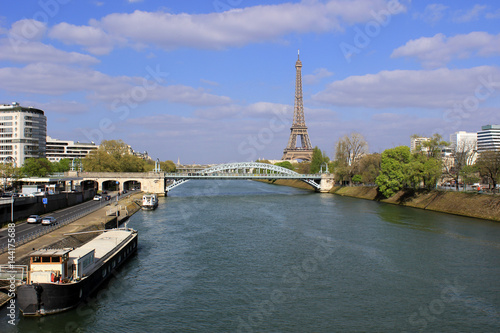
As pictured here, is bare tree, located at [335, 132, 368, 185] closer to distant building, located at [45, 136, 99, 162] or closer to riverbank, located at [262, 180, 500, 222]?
riverbank, located at [262, 180, 500, 222]

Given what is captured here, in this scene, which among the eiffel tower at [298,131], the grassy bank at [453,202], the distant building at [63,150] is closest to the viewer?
the grassy bank at [453,202]

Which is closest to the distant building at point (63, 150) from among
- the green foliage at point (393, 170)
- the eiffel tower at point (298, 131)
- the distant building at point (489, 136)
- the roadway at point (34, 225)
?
the eiffel tower at point (298, 131)

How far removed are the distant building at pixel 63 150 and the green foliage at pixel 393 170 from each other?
84686 millimetres

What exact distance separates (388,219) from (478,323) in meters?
24.0

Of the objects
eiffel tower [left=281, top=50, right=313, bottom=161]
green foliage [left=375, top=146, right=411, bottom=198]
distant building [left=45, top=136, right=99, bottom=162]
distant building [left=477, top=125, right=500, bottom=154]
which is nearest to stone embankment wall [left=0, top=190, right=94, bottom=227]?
green foliage [left=375, top=146, right=411, bottom=198]

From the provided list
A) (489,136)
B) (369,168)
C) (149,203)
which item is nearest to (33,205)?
(149,203)

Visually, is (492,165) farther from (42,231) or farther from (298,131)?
(298,131)

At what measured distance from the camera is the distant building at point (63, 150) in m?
114

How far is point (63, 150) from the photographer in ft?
380

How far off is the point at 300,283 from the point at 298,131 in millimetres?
111878

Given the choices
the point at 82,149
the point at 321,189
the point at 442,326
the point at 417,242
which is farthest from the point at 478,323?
the point at 82,149

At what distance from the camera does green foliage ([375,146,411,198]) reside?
51.5 meters

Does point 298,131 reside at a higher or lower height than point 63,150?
higher

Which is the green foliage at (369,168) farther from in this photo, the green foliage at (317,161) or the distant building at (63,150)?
the distant building at (63,150)
